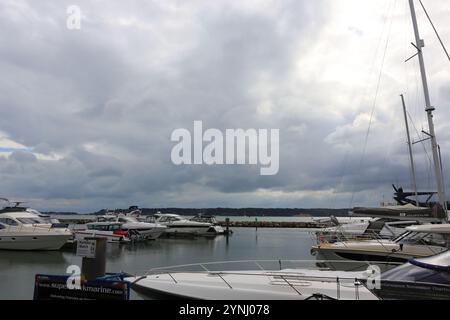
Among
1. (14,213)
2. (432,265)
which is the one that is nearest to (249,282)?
(432,265)

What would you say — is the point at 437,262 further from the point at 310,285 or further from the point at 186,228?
the point at 186,228

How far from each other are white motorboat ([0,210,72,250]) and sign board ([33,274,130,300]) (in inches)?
768

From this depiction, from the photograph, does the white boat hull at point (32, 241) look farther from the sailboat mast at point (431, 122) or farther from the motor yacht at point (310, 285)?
the sailboat mast at point (431, 122)

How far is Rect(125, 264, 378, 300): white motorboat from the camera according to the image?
273 inches

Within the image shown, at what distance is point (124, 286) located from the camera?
17.9ft

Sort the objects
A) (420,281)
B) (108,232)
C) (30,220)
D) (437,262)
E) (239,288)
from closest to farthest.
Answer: (420,281)
(437,262)
(239,288)
(30,220)
(108,232)

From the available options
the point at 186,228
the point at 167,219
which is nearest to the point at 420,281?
the point at 186,228

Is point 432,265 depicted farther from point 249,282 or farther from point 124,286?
point 124,286

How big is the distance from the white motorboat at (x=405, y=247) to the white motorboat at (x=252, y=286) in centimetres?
499

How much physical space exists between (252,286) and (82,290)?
3.43 metres

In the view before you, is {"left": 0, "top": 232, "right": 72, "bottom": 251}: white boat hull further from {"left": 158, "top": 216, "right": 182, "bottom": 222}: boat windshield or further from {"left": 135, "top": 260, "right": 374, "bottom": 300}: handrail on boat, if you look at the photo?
{"left": 158, "top": 216, "right": 182, "bottom": 222}: boat windshield

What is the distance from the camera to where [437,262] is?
644cm

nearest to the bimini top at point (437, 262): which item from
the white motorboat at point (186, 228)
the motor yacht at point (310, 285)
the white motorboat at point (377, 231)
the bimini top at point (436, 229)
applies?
the motor yacht at point (310, 285)
